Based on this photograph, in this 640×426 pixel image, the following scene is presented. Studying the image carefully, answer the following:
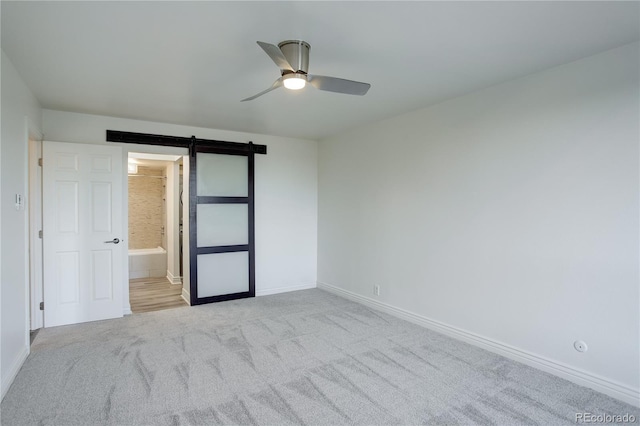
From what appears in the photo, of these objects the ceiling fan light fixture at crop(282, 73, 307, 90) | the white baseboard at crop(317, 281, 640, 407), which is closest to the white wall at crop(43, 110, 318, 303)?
the white baseboard at crop(317, 281, 640, 407)

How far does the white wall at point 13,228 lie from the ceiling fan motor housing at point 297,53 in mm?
2107

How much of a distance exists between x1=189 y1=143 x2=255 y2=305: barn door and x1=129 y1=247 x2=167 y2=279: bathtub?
7.92 ft

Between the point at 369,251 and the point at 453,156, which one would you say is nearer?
the point at 453,156

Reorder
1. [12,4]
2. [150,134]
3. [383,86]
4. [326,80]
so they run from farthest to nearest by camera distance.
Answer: [150,134] < [383,86] < [326,80] < [12,4]

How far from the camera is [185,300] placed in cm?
514

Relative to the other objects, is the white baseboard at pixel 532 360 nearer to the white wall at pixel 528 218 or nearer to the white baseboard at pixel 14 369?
the white wall at pixel 528 218

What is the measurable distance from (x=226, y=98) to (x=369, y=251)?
269cm

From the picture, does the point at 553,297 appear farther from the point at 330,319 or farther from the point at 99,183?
the point at 99,183

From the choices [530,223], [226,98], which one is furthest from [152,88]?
[530,223]

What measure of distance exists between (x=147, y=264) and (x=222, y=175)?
2.98m

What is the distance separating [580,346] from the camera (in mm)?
2701

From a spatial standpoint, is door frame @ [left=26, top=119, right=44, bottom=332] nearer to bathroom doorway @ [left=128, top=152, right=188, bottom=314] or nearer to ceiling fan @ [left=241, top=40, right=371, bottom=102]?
bathroom doorway @ [left=128, top=152, right=188, bottom=314]

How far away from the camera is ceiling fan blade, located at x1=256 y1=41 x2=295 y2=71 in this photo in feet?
6.68

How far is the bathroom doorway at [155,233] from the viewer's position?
549cm
